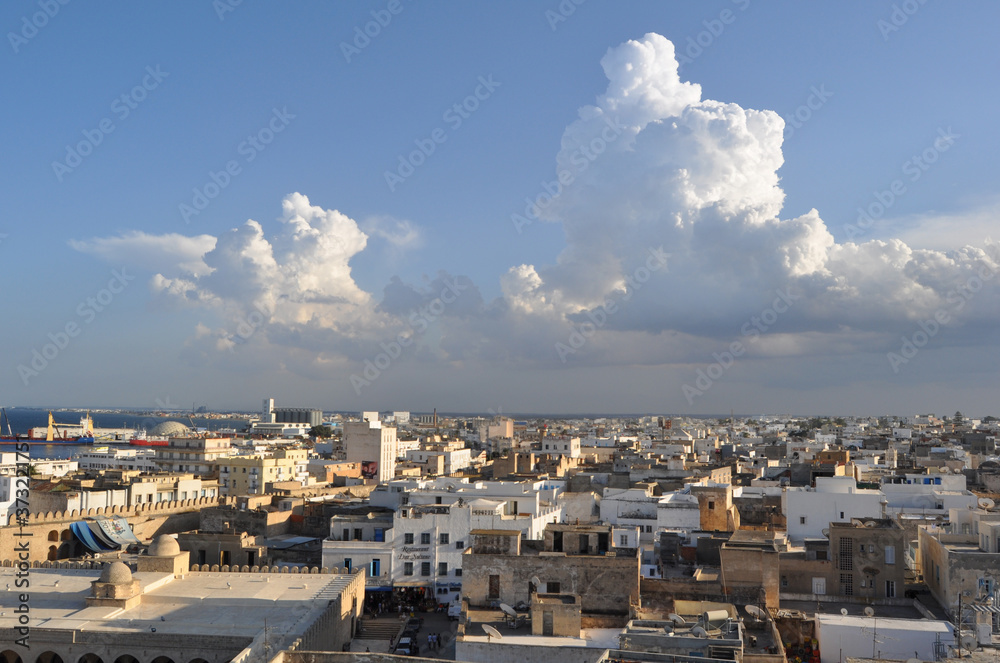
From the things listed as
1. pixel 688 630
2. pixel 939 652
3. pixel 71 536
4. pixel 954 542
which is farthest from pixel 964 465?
pixel 71 536

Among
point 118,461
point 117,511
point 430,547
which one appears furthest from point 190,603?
point 118,461

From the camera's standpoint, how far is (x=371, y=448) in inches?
3127

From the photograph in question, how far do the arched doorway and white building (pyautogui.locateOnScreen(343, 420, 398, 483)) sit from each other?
53.9m

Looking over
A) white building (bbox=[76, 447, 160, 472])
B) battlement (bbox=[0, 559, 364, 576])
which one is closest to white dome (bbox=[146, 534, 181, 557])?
battlement (bbox=[0, 559, 364, 576])

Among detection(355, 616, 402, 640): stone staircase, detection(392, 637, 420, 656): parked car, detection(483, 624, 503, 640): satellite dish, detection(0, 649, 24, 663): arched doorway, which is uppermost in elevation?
detection(483, 624, 503, 640): satellite dish

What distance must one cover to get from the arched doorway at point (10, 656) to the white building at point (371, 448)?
53892 millimetres

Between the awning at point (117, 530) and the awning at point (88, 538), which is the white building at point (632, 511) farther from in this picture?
the awning at point (88, 538)

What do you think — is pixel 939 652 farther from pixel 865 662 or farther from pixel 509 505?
pixel 509 505

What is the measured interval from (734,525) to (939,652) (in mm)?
22052

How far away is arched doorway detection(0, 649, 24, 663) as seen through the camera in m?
23.7

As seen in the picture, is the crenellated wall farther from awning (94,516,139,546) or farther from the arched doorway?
the arched doorway

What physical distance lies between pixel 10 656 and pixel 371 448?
55.7 m

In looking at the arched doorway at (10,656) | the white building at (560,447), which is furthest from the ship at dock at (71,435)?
the arched doorway at (10,656)

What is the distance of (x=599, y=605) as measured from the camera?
25.6 meters
